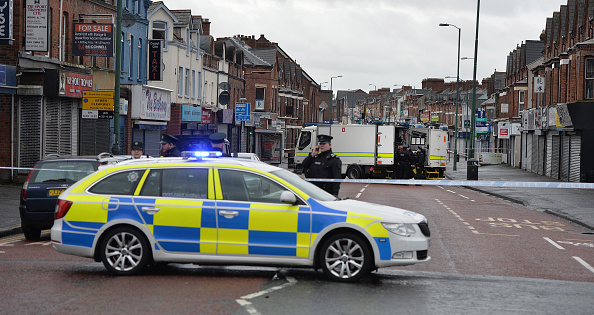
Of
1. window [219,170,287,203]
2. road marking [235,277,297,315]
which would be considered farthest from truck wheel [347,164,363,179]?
road marking [235,277,297,315]

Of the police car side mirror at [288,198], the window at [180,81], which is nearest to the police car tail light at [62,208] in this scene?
the police car side mirror at [288,198]

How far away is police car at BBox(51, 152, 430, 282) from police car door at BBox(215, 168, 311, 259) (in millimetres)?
12

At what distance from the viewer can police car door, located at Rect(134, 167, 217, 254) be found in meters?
9.42

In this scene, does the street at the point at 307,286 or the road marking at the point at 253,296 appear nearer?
the road marking at the point at 253,296

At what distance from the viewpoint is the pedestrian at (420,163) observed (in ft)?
130

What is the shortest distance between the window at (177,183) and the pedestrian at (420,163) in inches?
1195

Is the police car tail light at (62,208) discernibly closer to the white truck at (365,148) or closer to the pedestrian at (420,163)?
the white truck at (365,148)

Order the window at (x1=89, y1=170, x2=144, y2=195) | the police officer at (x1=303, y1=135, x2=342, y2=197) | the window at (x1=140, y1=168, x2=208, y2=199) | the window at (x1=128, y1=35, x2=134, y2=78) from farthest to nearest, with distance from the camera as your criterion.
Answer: the window at (x1=128, y1=35, x2=134, y2=78) → the police officer at (x1=303, y1=135, x2=342, y2=197) → the window at (x1=89, y1=170, x2=144, y2=195) → the window at (x1=140, y1=168, x2=208, y2=199)

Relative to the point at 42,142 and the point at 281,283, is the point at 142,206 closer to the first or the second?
the point at 281,283

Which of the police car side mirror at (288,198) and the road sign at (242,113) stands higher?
the road sign at (242,113)

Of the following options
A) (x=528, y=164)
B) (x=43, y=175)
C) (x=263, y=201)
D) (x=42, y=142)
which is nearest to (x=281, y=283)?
(x=263, y=201)

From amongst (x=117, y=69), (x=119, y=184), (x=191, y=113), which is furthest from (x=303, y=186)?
(x=191, y=113)

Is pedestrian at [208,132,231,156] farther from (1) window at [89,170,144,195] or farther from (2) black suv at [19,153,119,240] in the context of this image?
(1) window at [89,170,144,195]

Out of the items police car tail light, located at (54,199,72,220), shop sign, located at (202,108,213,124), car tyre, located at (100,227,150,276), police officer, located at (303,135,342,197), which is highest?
shop sign, located at (202,108,213,124)
